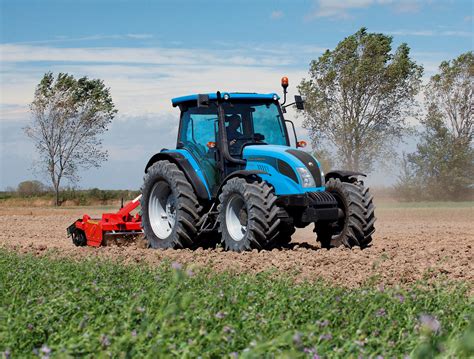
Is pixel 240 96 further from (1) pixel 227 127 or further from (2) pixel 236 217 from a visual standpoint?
(2) pixel 236 217

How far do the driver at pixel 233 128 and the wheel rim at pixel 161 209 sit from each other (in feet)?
5.20

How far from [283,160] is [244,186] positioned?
71 centimetres

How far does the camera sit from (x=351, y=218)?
12156 millimetres

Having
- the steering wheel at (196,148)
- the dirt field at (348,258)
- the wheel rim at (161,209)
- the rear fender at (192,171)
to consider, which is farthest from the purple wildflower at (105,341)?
the wheel rim at (161,209)

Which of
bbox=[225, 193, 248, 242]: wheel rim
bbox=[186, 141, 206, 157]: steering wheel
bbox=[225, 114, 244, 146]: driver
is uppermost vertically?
bbox=[225, 114, 244, 146]: driver

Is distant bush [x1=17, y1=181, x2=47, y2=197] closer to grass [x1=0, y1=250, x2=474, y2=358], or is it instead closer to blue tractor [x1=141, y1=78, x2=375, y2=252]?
blue tractor [x1=141, y1=78, x2=375, y2=252]

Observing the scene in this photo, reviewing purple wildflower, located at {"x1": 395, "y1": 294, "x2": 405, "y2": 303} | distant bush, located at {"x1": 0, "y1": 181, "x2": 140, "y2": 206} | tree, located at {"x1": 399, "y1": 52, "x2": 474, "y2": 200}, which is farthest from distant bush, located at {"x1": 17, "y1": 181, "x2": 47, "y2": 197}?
purple wildflower, located at {"x1": 395, "y1": 294, "x2": 405, "y2": 303}

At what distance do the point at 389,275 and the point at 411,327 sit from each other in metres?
3.62

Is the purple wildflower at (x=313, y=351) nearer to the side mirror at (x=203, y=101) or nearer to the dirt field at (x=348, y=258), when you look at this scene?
the dirt field at (x=348, y=258)

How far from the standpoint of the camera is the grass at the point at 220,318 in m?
4.37

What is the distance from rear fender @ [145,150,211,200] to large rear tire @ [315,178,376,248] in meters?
1.94

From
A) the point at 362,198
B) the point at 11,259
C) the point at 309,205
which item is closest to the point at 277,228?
the point at 309,205

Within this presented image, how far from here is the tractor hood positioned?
11469 millimetres

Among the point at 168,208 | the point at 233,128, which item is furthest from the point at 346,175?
the point at 168,208
